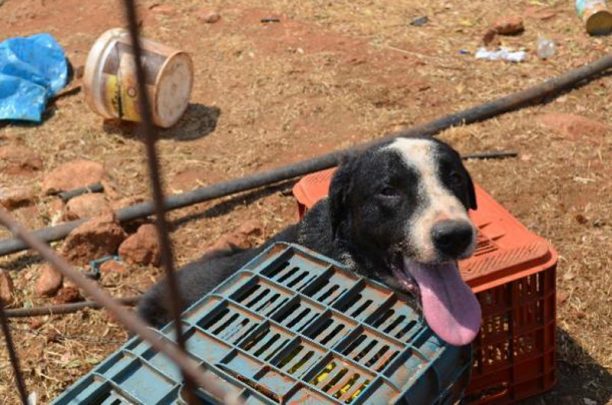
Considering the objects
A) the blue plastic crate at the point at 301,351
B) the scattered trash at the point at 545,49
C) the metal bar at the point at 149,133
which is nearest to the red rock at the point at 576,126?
the scattered trash at the point at 545,49

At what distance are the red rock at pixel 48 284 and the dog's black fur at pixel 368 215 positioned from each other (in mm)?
805

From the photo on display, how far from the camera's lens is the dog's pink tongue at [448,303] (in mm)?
3074

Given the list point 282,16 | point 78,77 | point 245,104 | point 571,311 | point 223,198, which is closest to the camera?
point 571,311

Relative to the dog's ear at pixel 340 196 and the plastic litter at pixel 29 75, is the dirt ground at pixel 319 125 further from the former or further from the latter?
the dog's ear at pixel 340 196

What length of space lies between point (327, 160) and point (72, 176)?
1485 mm

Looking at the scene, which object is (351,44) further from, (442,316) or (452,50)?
(442,316)

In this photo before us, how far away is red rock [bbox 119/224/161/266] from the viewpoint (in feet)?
15.3

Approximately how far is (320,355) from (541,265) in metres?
0.96

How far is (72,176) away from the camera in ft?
17.9

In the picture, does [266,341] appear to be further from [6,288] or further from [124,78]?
[124,78]

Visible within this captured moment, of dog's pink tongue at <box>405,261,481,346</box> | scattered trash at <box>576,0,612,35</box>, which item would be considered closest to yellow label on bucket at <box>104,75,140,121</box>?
dog's pink tongue at <box>405,261,481,346</box>

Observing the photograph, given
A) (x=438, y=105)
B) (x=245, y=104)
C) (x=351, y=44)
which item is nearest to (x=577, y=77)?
(x=438, y=105)

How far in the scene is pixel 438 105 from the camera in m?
6.14

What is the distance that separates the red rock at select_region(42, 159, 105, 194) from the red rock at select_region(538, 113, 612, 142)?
2.70 metres
